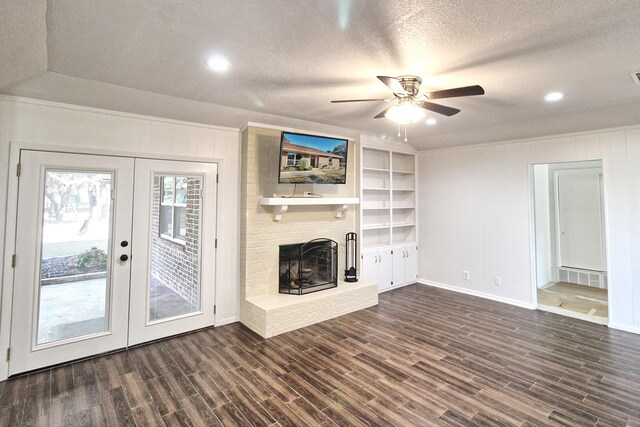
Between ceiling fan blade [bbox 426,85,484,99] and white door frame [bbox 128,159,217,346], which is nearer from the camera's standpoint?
ceiling fan blade [bbox 426,85,484,99]

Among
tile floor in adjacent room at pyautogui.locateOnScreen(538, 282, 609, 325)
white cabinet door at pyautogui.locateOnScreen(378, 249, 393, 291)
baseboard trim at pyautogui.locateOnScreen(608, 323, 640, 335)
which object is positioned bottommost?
baseboard trim at pyautogui.locateOnScreen(608, 323, 640, 335)

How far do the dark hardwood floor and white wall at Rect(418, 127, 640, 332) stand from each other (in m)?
0.93

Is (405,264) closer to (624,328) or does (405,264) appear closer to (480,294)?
(480,294)

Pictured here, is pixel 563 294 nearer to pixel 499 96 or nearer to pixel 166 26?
pixel 499 96

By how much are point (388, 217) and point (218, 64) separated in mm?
4335

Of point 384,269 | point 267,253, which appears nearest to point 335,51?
point 267,253

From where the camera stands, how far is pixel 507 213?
5.01 metres

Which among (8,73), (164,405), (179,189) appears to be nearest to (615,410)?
(164,405)

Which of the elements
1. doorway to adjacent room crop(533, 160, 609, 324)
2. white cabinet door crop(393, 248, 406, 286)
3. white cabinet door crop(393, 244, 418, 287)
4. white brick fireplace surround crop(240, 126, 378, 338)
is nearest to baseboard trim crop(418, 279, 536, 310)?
white cabinet door crop(393, 244, 418, 287)

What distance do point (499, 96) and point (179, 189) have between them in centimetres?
378

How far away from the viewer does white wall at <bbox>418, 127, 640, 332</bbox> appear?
156 inches

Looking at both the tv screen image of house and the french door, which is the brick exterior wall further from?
the tv screen image of house

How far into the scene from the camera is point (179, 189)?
12.6ft

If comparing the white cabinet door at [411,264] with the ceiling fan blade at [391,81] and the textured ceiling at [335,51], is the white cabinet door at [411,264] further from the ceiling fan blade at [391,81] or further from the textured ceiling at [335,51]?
the ceiling fan blade at [391,81]
